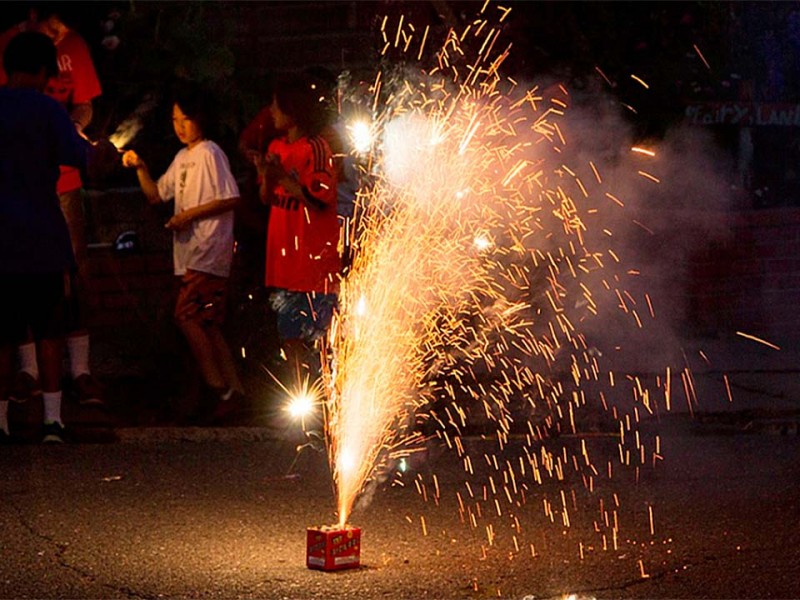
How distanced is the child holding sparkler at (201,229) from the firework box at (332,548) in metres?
3.06

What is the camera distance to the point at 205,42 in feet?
36.6

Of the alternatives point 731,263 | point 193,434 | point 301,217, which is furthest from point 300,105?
point 731,263

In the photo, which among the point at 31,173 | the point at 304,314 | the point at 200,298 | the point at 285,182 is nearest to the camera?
the point at 31,173

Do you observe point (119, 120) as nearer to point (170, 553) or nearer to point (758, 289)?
point (758, 289)

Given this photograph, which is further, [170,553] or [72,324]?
[72,324]

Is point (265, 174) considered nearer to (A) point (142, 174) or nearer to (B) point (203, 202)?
(B) point (203, 202)

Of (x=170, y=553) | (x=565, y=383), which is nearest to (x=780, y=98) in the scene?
(x=565, y=383)

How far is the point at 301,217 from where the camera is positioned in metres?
8.52

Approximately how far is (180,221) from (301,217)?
26.6 inches

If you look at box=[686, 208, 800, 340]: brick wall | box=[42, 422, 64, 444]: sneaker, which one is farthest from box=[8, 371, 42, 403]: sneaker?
box=[686, 208, 800, 340]: brick wall

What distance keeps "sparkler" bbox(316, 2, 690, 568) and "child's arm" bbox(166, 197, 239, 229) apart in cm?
72

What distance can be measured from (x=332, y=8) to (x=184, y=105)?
322 centimetres

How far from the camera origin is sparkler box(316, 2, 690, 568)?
726 centimetres

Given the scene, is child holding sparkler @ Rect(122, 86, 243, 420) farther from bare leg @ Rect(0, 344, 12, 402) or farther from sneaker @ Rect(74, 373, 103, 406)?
bare leg @ Rect(0, 344, 12, 402)
